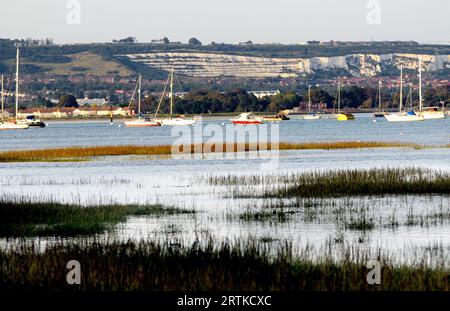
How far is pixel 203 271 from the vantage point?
23.5 meters

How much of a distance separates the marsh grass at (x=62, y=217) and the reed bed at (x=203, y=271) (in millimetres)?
5701

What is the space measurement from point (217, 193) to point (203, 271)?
22.5m

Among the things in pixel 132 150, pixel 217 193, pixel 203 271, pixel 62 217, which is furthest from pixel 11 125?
pixel 203 271

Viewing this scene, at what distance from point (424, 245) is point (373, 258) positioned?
406 cm

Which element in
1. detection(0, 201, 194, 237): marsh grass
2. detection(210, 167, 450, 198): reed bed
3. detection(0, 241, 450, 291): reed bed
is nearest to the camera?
detection(0, 241, 450, 291): reed bed

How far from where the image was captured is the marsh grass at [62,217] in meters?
32.4

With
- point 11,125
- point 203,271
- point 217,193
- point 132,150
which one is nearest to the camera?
point 203,271

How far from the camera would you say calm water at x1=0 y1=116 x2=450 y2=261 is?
103ft

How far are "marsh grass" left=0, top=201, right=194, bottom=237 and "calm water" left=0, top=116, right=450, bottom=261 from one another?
0.80 meters

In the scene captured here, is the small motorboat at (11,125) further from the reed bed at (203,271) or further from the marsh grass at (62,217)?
the reed bed at (203,271)

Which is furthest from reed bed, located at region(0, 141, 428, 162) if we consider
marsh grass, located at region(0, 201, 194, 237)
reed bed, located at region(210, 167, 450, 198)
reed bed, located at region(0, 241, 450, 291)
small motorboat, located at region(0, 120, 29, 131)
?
small motorboat, located at region(0, 120, 29, 131)

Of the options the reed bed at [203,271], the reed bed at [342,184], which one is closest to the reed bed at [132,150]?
the reed bed at [342,184]

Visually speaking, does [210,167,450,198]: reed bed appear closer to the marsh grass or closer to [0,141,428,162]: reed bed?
the marsh grass

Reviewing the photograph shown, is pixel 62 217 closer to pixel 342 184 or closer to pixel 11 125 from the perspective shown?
pixel 342 184
